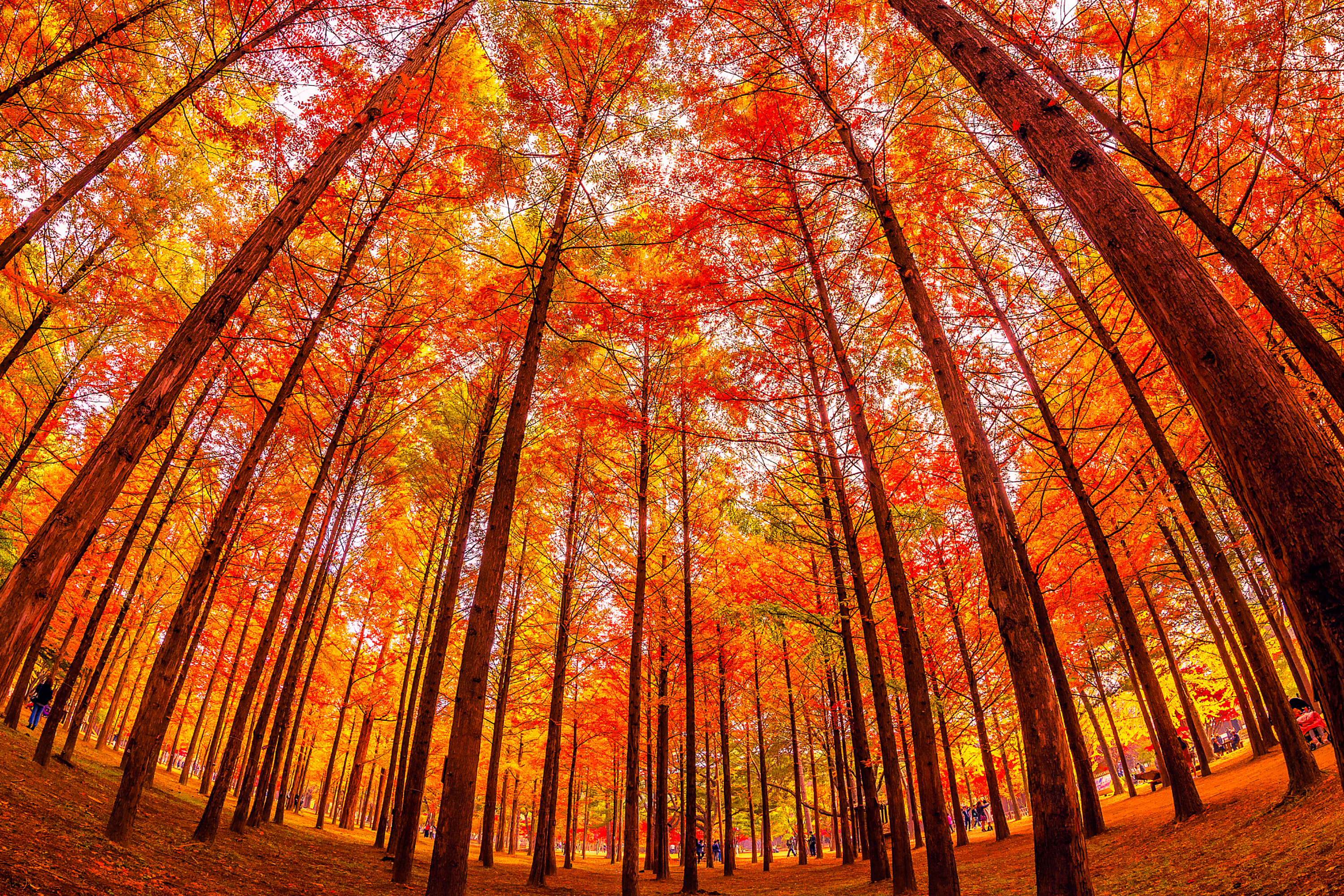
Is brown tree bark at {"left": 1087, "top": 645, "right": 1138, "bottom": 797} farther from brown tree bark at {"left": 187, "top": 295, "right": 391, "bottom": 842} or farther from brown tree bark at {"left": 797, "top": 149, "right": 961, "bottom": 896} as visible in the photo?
brown tree bark at {"left": 187, "top": 295, "right": 391, "bottom": 842}

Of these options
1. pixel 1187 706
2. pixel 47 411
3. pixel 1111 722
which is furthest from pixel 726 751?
pixel 47 411

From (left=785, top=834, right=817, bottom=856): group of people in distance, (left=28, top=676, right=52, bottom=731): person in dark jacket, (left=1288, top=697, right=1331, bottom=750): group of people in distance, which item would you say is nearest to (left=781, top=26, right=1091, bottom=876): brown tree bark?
(left=1288, top=697, right=1331, bottom=750): group of people in distance

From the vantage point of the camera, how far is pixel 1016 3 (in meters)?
5.09

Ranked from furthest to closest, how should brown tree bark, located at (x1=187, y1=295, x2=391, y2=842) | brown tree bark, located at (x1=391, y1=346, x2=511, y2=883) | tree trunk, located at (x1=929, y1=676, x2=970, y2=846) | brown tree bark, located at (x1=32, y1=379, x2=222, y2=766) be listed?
tree trunk, located at (x1=929, y1=676, x2=970, y2=846)
brown tree bark, located at (x1=32, y1=379, x2=222, y2=766)
brown tree bark, located at (x1=391, y1=346, x2=511, y2=883)
brown tree bark, located at (x1=187, y1=295, x2=391, y2=842)

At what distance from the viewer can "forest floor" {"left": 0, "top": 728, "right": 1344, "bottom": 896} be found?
4.14 meters

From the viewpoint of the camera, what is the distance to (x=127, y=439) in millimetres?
3174

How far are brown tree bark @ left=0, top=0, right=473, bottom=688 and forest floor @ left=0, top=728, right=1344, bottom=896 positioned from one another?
1.74m

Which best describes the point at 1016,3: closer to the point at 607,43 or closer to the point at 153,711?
the point at 607,43

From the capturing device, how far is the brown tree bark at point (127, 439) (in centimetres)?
280

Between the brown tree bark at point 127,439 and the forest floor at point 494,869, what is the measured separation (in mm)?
1738

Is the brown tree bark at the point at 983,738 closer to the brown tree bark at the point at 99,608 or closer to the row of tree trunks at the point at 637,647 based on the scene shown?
the row of tree trunks at the point at 637,647

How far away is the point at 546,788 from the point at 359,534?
8.73 meters

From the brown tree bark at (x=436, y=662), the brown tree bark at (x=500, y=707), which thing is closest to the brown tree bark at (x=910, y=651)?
the brown tree bark at (x=436, y=662)

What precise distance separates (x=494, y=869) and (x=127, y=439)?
45.5ft
